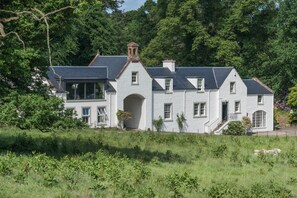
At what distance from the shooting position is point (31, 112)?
19766 mm

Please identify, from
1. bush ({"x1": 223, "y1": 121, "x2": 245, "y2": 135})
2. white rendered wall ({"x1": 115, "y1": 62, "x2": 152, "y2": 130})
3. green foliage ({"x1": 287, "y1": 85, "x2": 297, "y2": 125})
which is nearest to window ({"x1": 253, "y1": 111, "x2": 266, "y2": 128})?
bush ({"x1": 223, "y1": 121, "x2": 245, "y2": 135})

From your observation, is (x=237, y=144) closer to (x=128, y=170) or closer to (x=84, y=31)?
(x=128, y=170)

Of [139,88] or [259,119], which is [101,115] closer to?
[139,88]

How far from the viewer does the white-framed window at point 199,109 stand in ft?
185

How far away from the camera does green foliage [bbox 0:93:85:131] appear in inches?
760

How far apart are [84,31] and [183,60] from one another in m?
15.0

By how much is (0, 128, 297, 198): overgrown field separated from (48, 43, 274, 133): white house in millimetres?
19253

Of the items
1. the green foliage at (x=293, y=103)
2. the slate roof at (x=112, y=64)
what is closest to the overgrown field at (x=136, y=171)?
the slate roof at (x=112, y=64)

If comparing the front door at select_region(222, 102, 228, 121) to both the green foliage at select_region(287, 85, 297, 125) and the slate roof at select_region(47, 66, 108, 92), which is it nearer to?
the green foliage at select_region(287, 85, 297, 125)

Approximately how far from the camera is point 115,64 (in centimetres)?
5244

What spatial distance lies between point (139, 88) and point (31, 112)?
32.9m

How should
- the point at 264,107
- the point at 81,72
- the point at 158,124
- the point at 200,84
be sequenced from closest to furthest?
1. the point at 81,72
2. the point at 158,124
3. the point at 200,84
4. the point at 264,107

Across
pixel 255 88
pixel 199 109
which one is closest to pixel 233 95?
pixel 255 88

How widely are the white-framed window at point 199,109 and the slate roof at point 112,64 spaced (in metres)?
9.25
